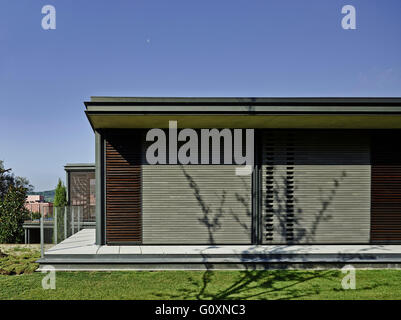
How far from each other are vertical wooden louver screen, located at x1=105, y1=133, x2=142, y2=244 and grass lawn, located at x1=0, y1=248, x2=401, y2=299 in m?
1.89

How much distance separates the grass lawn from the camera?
5.16m

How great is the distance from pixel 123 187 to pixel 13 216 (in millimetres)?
7193

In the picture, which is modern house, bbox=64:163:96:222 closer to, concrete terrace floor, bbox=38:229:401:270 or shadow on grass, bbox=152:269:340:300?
concrete terrace floor, bbox=38:229:401:270

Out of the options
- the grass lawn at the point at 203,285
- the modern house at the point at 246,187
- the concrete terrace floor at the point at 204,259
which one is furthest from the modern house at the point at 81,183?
the grass lawn at the point at 203,285

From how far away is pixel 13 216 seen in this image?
40.3ft

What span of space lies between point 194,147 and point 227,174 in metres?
1.23

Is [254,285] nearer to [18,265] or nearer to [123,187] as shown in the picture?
[123,187]

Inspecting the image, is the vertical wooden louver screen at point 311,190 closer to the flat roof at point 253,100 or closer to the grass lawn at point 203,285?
the flat roof at point 253,100

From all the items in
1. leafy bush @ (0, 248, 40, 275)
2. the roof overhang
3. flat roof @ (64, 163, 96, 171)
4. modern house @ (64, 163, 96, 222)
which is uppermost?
the roof overhang

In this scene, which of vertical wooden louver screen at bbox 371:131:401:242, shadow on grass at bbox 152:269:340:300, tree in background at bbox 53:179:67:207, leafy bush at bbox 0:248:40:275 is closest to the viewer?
shadow on grass at bbox 152:269:340:300

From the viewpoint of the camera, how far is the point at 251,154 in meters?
8.31

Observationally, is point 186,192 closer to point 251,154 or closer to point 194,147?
point 194,147

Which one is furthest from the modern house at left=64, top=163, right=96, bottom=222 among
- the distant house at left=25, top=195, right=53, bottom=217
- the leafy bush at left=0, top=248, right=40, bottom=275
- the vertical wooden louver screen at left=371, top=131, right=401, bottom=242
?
the vertical wooden louver screen at left=371, top=131, right=401, bottom=242
